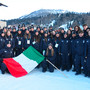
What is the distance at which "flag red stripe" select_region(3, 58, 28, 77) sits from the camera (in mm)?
5602

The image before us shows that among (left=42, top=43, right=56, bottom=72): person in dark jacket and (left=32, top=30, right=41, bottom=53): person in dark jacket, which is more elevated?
(left=32, top=30, right=41, bottom=53): person in dark jacket

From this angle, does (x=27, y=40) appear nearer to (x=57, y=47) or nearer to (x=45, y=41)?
(x=45, y=41)

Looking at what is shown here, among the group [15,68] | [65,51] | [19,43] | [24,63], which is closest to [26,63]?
[24,63]

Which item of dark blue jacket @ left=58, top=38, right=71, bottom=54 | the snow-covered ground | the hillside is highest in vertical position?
the hillside

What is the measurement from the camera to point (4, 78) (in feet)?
17.3

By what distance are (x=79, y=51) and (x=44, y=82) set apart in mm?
1970

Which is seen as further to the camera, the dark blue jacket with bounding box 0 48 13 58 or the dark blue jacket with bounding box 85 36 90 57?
the dark blue jacket with bounding box 0 48 13 58

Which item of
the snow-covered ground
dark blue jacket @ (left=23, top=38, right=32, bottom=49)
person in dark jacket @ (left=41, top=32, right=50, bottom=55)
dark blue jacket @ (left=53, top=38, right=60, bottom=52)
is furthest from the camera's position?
dark blue jacket @ (left=23, top=38, right=32, bottom=49)

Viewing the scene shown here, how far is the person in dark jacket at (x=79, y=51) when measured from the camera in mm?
5625

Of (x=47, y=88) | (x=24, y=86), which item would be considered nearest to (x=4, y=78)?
(x=24, y=86)

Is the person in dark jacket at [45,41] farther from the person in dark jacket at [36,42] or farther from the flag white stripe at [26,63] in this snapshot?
the flag white stripe at [26,63]

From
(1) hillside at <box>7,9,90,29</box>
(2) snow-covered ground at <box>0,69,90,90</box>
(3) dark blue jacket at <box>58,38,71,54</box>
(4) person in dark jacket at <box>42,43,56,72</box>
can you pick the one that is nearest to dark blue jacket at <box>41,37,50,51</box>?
(4) person in dark jacket at <box>42,43,56,72</box>

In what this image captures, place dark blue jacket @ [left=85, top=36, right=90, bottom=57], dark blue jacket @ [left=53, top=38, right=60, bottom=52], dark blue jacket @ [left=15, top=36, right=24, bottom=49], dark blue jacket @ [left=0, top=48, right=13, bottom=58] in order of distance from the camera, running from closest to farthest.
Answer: dark blue jacket @ [left=85, top=36, right=90, bottom=57]
dark blue jacket @ [left=0, top=48, right=13, bottom=58]
dark blue jacket @ [left=53, top=38, right=60, bottom=52]
dark blue jacket @ [left=15, top=36, right=24, bottom=49]

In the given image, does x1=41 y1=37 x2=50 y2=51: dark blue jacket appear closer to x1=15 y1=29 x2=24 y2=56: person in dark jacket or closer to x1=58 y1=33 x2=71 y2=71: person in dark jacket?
x1=58 y1=33 x2=71 y2=71: person in dark jacket
